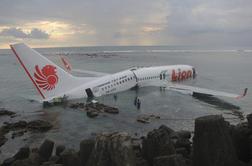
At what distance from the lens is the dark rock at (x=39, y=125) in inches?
1118

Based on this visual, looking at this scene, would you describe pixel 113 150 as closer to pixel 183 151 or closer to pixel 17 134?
pixel 183 151

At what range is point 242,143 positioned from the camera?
1484 cm

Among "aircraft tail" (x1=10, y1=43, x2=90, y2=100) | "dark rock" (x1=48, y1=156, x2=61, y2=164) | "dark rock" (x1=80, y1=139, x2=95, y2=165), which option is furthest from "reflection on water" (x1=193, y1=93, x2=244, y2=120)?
"dark rock" (x1=80, y1=139, x2=95, y2=165)

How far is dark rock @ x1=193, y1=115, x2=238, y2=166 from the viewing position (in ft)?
40.2

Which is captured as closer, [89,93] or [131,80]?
[89,93]

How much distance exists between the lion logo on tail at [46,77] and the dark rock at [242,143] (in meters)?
22.4

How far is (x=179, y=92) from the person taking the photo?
49156 millimetres

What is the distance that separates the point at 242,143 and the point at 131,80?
32851 millimetres

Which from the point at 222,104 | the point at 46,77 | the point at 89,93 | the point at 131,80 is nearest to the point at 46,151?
the point at 46,77

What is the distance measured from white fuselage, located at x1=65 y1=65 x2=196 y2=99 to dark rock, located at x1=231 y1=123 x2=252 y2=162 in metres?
24.5

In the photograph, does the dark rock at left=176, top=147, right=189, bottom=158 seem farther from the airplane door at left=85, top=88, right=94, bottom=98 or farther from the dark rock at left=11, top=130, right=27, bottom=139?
the airplane door at left=85, top=88, right=94, bottom=98

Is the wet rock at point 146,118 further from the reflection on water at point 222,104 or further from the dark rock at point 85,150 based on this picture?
the dark rock at point 85,150

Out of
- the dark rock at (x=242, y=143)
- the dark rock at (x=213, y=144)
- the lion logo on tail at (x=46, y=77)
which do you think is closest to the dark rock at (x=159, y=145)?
the dark rock at (x=213, y=144)

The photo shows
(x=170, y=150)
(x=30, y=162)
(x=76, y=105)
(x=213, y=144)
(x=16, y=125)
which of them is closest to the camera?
(x=213, y=144)
